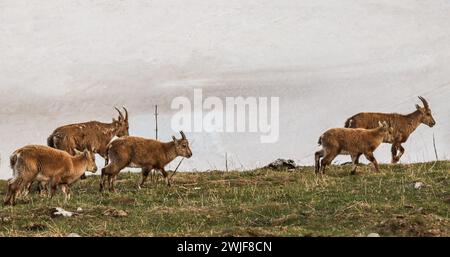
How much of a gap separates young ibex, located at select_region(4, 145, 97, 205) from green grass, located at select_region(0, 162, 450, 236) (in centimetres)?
47

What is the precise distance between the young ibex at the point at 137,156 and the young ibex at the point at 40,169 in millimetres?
964

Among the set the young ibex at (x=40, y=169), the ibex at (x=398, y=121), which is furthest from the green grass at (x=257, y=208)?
the ibex at (x=398, y=121)

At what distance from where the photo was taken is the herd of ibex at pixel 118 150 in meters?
21.2

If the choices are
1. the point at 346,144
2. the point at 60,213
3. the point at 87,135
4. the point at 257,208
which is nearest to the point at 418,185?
the point at 346,144

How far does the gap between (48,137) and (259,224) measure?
11.8 meters

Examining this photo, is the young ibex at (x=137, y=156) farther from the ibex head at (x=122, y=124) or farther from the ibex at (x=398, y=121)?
the ibex at (x=398, y=121)

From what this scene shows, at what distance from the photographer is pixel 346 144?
25.3 meters

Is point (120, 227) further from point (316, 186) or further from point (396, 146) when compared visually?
point (396, 146)

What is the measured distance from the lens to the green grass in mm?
16688

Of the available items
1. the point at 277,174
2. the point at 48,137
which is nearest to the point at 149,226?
the point at 277,174

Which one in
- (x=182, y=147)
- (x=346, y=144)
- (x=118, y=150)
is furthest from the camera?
(x=346, y=144)

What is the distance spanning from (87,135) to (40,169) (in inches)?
280

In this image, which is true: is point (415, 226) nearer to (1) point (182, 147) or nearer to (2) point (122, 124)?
(1) point (182, 147)
